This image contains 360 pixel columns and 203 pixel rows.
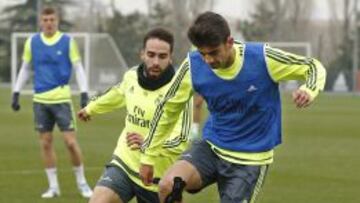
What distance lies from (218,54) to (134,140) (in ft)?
4.61

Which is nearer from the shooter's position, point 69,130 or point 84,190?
point 84,190

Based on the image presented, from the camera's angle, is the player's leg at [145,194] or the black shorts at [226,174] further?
the player's leg at [145,194]

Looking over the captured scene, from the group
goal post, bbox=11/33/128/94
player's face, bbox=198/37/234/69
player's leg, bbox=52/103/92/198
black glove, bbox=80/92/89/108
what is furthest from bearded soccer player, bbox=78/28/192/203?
goal post, bbox=11/33/128/94

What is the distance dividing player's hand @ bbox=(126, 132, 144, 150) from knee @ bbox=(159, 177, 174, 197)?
31.4 inches

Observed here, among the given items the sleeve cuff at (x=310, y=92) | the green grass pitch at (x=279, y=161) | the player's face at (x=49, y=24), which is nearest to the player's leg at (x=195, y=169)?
the sleeve cuff at (x=310, y=92)

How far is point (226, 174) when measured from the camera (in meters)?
7.42

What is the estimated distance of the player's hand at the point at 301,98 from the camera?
6.76 metres

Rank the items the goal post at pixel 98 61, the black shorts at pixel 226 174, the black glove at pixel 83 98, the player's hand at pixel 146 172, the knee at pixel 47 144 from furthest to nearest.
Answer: the goal post at pixel 98 61 → the knee at pixel 47 144 → the black glove at pixel 83 98 → the player's hand at pixel 146 172 → the black shorts at pixel 226 174

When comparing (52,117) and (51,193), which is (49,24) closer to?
(52,117)

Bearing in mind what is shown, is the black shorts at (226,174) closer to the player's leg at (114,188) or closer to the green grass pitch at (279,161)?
Answer: the player's leg at (114,188)

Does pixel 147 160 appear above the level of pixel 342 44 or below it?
above

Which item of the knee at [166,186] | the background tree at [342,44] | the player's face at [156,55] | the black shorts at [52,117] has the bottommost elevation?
the background tree at [342,44]

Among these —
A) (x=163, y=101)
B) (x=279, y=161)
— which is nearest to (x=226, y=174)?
(x=163, y=101)

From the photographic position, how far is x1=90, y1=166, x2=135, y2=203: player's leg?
7902 mm
